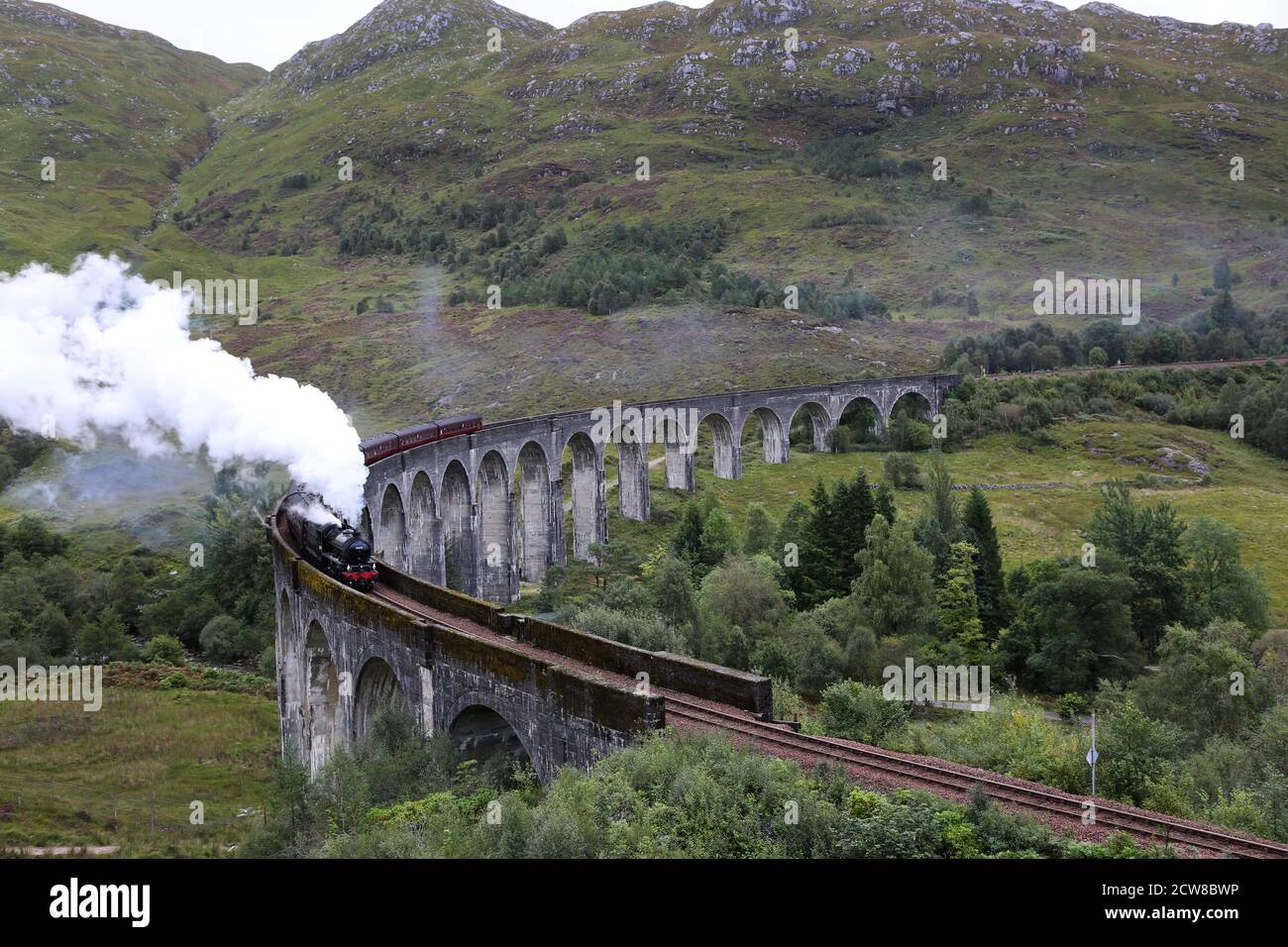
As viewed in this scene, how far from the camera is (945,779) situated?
736 inches

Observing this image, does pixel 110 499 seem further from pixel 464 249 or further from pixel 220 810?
pixel 464 249

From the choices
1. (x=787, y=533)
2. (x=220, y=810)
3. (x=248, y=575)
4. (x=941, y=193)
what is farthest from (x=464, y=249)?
(x=220, y=810)

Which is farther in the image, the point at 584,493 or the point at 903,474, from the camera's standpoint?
the point at 903,474

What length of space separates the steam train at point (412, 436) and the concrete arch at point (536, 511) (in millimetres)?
6181

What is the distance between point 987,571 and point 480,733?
106ft

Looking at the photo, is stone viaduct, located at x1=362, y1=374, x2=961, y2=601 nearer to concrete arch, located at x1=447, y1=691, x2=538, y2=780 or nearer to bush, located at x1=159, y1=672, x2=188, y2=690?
bush, located at x1=159, y1=672, x2=188, y2=690

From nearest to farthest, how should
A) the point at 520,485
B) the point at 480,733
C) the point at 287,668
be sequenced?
the point at 480,733, the point at 287,668, the point at 520,485

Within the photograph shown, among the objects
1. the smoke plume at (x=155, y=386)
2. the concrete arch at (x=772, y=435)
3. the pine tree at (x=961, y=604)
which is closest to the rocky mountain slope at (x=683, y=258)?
the concrete arch at (x=772, y=435)

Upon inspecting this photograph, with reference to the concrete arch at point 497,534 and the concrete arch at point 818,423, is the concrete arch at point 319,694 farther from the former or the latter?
the concrete arch at point 818,423

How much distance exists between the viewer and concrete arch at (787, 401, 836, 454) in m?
94.5

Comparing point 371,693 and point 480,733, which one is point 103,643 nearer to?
point 371,693

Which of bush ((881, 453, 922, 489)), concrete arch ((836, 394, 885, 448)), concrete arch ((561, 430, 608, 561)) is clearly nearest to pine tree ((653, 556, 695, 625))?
concrete arch ((561, 430, 608, 561))

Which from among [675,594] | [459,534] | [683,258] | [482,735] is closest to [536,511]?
[459,534]

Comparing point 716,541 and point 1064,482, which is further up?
point 1064,482
